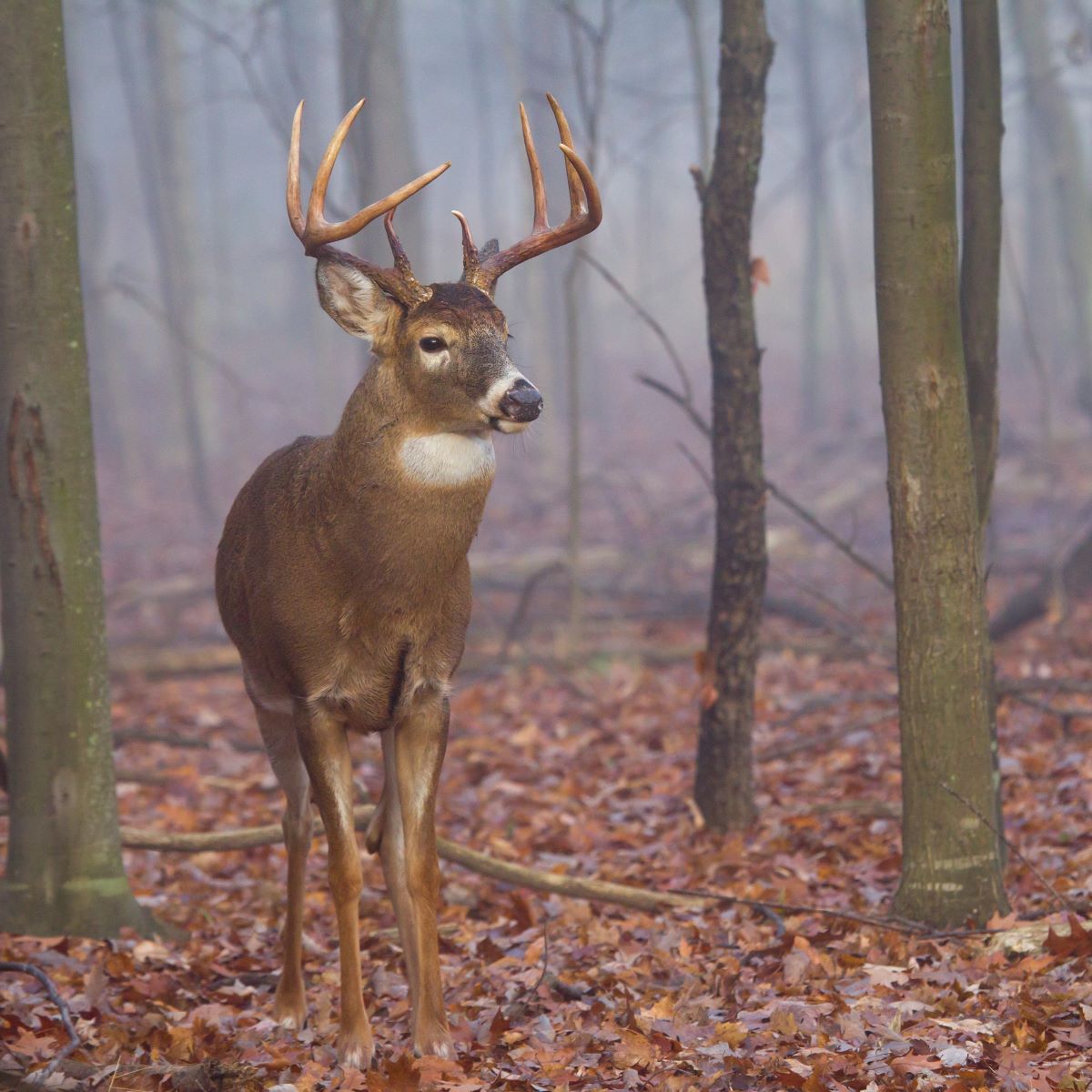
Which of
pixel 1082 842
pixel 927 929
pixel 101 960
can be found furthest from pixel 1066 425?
pixel 101 960

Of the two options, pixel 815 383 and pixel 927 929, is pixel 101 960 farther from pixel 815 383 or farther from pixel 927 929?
pixel 815 383

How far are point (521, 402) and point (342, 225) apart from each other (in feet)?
2.53

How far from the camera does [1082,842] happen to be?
6270mm

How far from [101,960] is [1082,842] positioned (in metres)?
4.26

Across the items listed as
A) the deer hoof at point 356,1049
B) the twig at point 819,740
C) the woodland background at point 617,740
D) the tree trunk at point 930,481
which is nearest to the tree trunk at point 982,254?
the tree trunk at point 930,481

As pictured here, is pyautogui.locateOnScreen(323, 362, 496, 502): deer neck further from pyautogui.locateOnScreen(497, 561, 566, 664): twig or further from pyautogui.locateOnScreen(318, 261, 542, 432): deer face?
pyautogui.locateOnScreen(497, 561, 566, 664): twig

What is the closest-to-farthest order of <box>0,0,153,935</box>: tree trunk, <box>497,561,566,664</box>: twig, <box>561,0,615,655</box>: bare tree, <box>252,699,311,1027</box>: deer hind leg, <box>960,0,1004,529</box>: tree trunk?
<box>252,699,311,1027</box>: deer hind leg → <box>0,0,153,935</box>: tree trunk → <box>960,0,1004,529</box>: tree trunk → <box>561,0,615,655</box>: bare tree → <box>497,561,566,664</box>: twig

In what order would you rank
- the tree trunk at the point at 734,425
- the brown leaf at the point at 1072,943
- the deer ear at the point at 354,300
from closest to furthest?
the deer ear at the point at 354,300
the brown leaf at the point at 1072,943
the tree trunk at the point at 734,425

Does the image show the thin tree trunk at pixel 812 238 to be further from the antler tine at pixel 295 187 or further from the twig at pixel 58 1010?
the twig at pixel 58 1010

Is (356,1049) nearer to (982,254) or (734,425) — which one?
(734,425)

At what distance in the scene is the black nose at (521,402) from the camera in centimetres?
421

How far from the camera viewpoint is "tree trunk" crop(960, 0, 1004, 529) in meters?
5.81

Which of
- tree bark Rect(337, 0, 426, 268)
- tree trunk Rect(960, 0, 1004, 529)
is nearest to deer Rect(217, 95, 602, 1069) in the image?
tree trunk Rect(960, 0, 1004, 529)

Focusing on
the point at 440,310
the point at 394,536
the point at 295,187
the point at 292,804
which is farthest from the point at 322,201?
the point at 292,804
